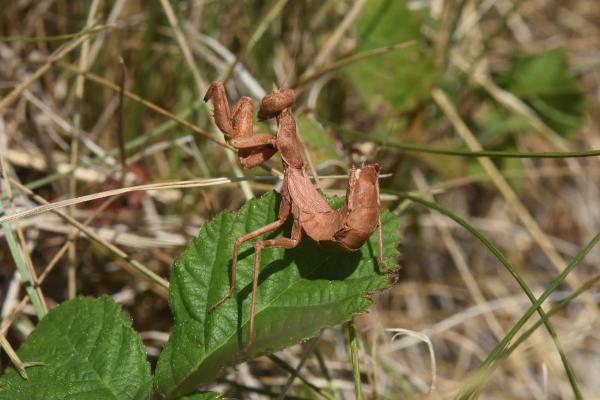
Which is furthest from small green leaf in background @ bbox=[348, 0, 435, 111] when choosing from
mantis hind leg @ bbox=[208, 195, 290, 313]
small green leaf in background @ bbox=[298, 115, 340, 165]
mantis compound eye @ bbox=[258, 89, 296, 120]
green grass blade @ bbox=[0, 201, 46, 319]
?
green grass blade @ bbox=[0, 201, 46, 319]

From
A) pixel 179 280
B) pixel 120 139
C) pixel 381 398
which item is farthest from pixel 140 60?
pixel 381 398

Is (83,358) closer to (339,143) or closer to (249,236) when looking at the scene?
(249,236)

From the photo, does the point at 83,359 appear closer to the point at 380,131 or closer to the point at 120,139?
the point at 120,139

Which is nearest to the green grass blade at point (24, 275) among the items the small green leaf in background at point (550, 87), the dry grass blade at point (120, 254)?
the dry grass blade at point (120, 254)

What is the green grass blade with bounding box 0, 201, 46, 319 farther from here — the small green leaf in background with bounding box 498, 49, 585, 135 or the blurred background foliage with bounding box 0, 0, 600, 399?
the small green leaf in background with bounding box 498, 49, 585, 135

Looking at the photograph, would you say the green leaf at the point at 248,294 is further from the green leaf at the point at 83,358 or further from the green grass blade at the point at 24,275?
the green grass blade at the point at 24,275

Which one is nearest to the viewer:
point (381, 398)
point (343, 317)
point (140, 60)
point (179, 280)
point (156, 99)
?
point (343, 317)
